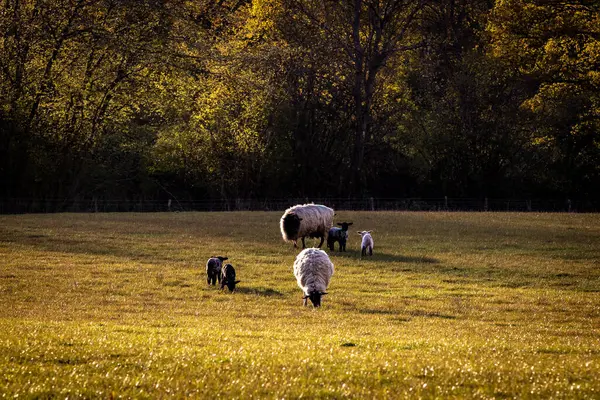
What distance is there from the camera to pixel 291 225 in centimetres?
3512

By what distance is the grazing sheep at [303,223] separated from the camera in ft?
115

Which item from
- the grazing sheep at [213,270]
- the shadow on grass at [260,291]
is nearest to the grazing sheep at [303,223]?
the grazing sheep at [213,270]

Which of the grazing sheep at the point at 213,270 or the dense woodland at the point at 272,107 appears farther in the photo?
the dense woodland at the point at 272,107

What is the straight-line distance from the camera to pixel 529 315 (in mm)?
20812

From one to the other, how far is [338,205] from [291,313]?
39.7 m

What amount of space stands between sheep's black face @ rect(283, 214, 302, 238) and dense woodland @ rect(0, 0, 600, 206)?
26069 millimetres

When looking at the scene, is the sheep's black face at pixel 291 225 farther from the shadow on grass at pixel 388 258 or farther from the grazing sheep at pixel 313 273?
the grazing sheep at pixel 313 273

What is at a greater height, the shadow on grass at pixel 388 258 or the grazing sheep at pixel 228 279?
the shadow on grass at pixel 388 258

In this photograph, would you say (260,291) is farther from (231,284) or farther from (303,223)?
(303,223)

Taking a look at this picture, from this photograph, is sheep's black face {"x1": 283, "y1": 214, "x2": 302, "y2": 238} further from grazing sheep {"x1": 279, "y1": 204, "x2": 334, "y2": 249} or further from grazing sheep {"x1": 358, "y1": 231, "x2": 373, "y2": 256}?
grazing sheep {"x1": 358, "y1": 231, "x2": 373, "y2": 256}

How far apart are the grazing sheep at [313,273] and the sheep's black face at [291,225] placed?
12.4m

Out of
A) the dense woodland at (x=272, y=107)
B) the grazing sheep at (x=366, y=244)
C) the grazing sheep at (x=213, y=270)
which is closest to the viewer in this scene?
the grazing sheep at (x=213, y=270)

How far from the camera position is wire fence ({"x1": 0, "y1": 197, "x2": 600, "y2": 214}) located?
5881cm

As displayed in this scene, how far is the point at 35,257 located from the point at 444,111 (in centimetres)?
4231
